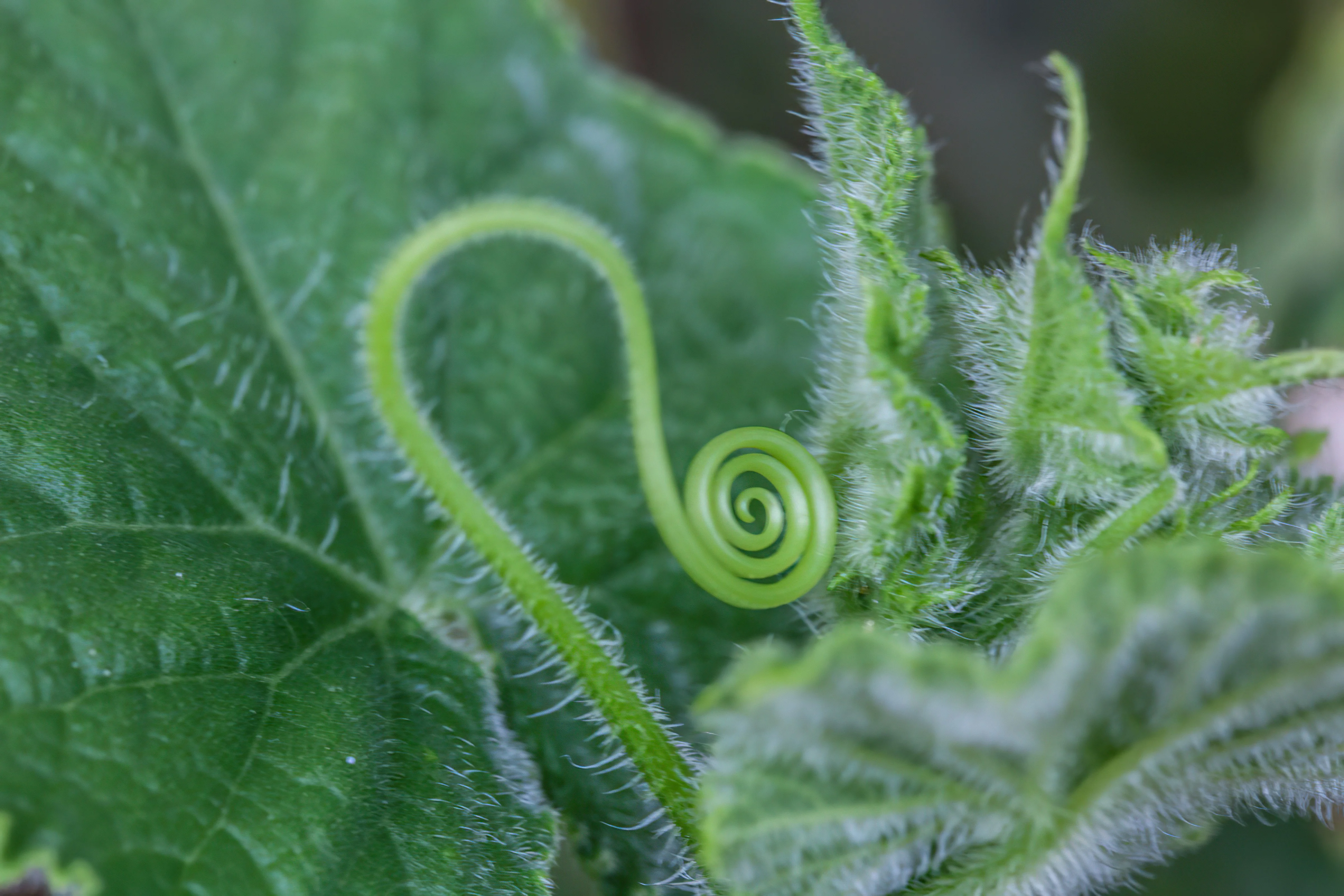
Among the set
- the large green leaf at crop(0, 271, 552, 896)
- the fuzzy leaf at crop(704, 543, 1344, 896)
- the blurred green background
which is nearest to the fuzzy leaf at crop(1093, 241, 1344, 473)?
the fuzzy leaf at crop(704, 543, 1344, 896)

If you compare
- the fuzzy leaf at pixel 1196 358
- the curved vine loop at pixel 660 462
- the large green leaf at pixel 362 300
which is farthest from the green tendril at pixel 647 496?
the fuzzy leaf at pixel 1196 358

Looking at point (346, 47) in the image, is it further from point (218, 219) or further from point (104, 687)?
point (104, 687)

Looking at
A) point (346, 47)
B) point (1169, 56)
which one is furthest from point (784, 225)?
point (1169, 56)

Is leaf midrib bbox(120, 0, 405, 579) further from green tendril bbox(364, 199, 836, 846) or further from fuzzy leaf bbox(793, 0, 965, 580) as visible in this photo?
fuzzy leaf bbox(793, 0, 965, 580)

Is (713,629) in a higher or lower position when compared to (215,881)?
higher

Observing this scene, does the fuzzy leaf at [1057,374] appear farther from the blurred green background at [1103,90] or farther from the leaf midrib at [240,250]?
the blurred green background at [1103,90]

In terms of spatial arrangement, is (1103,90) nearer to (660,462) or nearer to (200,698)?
(660,462)
